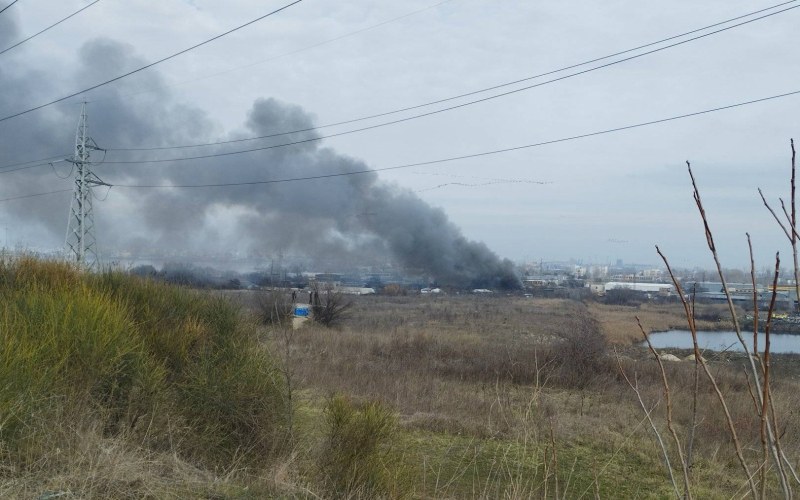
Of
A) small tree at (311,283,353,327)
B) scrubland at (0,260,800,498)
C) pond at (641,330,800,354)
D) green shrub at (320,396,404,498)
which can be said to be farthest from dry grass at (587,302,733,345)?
green shrub at (320,396,404,498)

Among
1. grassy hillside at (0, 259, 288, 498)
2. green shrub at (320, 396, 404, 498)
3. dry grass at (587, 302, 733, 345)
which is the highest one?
grassy hillside at (0, 259, 288, 498)

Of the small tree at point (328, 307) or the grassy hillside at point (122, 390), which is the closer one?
the grassy hillside at point (122, 390)

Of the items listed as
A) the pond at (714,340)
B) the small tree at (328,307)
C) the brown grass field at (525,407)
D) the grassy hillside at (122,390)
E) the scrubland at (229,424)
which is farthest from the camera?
the pond at (714,340)

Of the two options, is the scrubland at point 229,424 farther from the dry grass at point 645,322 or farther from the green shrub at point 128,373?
the dry grass at point 645,322

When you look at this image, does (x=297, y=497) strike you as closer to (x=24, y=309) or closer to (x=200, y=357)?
(x=200, y=357)

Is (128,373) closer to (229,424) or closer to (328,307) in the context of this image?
(229,424)

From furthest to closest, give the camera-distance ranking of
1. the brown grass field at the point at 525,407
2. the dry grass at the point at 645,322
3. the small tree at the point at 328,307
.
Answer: the dry grass at the point at 645,322, the small tree at the point at 328,307, the brown grass field at the point at 525,407

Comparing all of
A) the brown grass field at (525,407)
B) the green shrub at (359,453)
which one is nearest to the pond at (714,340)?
the brown grass field at (525,407)

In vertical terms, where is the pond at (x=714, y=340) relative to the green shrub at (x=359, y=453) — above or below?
below

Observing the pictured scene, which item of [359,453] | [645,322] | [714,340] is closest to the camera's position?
[359,453]

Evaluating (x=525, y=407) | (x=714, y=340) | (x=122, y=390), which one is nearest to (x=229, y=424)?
(x=122, y=390)

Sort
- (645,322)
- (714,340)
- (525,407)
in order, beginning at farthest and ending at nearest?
(645,322)
(714,340)
(525,407)

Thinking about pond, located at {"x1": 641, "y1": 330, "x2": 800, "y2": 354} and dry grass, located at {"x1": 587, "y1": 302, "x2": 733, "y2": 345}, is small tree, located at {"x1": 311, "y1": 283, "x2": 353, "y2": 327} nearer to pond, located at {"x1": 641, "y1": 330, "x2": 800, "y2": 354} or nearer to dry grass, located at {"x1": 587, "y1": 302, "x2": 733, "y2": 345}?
dry grass, located at {"x1": 587, "y1": 302, "x2": 733, "y2": 345}

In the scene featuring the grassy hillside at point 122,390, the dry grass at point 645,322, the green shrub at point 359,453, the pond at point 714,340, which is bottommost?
the pond at point 714,340
